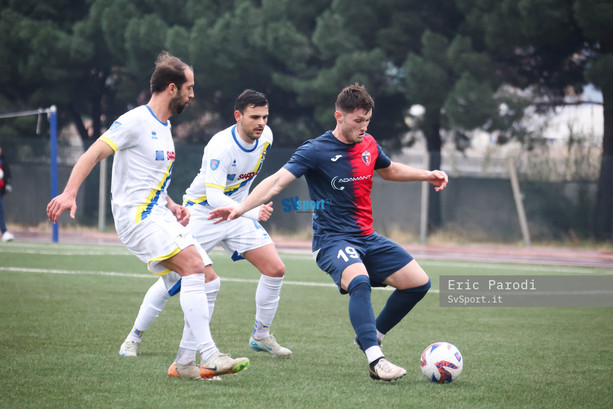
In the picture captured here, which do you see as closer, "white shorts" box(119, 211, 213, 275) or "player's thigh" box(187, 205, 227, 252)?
"white shorts" box(119, 211, 213, 275)

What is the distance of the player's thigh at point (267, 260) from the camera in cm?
684

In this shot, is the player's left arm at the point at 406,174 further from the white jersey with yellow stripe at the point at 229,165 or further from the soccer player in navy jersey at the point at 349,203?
the white jersey with yellow stripe at the point at 229,165

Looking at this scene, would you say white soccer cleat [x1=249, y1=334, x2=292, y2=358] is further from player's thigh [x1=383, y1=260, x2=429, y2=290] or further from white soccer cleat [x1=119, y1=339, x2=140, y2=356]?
player's thigh [x1=383, y1=260, x2=429, y2=290]

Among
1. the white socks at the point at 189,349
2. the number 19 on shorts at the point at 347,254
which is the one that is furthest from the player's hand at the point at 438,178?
the white socks at the point at 189,349

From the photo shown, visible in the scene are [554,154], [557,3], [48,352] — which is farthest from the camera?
[554,154]

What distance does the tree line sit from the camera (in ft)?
70.8

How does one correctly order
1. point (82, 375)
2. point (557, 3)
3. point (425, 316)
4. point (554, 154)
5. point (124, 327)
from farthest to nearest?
point (554, 154) → point (557, 3) → point (425, 316) → point (124, 327) → point (82, 375)

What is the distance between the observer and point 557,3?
2064 cm

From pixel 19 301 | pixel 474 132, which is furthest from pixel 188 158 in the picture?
pixel 19 301

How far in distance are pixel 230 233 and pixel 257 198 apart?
→ 1.34m

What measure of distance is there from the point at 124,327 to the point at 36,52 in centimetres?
2082

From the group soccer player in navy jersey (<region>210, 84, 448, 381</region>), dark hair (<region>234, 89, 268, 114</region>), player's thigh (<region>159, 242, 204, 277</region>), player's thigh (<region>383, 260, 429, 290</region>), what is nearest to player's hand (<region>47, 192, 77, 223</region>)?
player's thigh (<region>159, 242, 204, 277</region>)

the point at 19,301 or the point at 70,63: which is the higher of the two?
the point at 70,63

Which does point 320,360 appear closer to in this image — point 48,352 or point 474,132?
point 48,352
